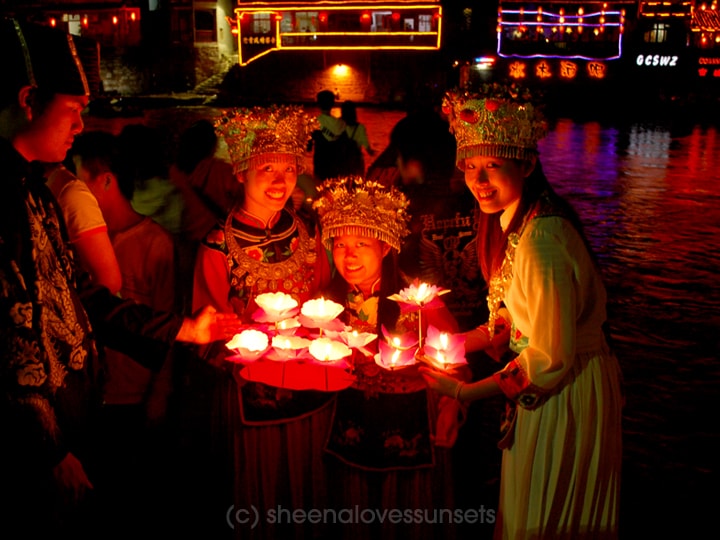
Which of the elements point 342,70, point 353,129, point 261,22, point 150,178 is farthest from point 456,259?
point 261,22

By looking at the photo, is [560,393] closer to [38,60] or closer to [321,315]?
[321,315]

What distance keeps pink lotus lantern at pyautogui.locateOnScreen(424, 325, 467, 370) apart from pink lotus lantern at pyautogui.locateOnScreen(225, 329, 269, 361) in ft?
2.33

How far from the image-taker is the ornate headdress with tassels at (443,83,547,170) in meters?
2.64

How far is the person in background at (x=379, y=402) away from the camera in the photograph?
3.33m

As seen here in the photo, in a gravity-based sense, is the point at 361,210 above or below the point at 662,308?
above

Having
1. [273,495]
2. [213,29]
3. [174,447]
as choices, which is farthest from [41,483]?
[213,29]

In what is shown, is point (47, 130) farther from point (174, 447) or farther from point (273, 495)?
point (174, 447)

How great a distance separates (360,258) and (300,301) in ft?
1.47

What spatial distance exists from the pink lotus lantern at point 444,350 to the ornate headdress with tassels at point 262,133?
137 cm

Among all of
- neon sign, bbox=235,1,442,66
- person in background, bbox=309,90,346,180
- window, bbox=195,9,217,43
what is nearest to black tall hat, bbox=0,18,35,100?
person in background, bbox=309,90,346,180

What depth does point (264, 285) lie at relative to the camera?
3.66m

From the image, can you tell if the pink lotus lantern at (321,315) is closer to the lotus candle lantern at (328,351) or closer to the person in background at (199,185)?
the lotus candle lantern at (328,351)

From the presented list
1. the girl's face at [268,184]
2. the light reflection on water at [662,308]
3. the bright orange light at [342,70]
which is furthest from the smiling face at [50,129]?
the bright orange light at [342,70]

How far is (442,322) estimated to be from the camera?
3.45 meters
